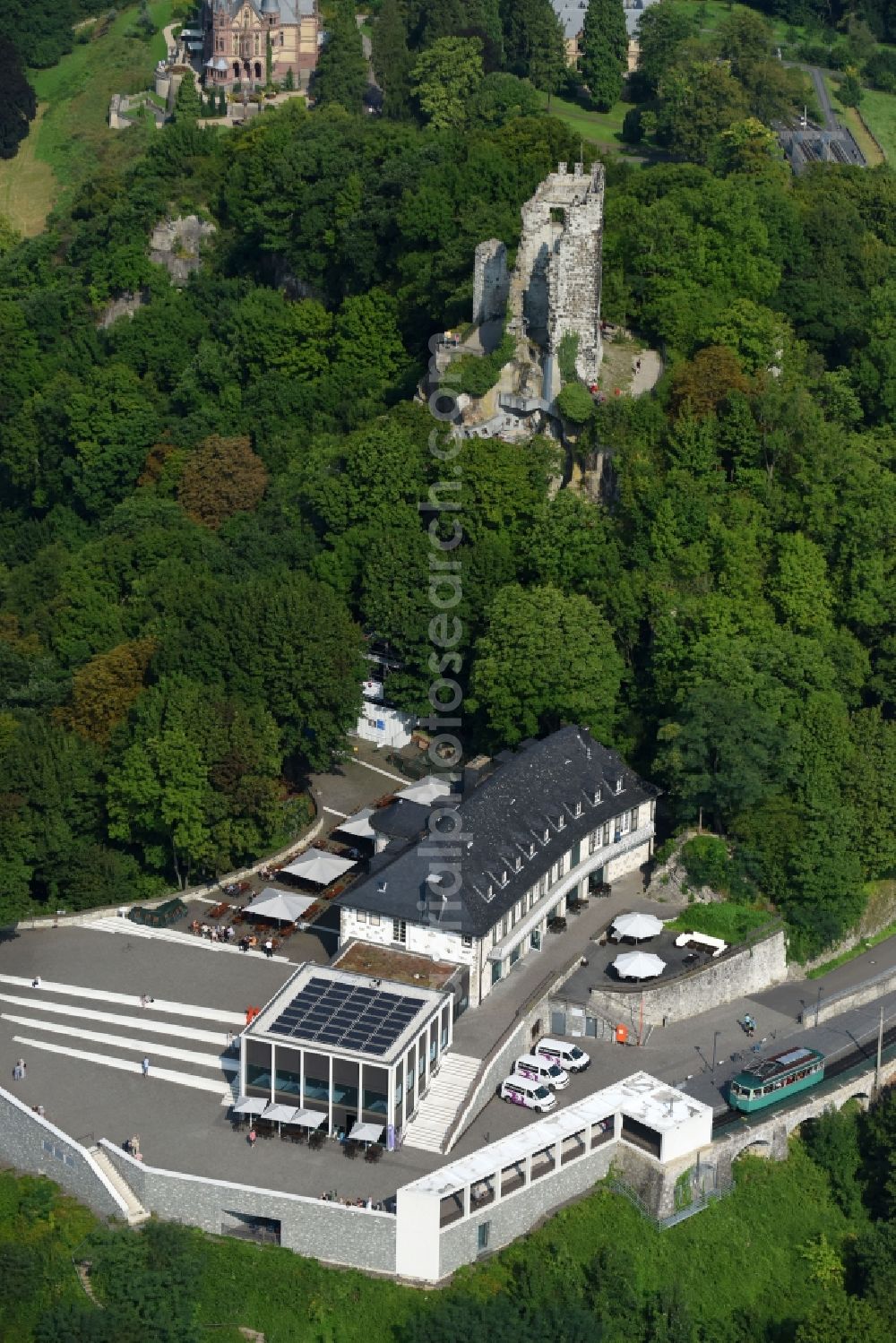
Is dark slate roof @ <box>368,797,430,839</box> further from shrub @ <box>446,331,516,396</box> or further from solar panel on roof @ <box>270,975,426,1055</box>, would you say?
shrub @ <box>446,331,516,396</box>

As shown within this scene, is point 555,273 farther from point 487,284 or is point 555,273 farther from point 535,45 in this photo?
point 535,45

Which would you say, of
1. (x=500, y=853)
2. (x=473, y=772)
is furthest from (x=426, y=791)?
(x=500, y=853)

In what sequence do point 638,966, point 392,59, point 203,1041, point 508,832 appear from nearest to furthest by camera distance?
point 203,1041
point 638,966
point 508,832
point 392,59

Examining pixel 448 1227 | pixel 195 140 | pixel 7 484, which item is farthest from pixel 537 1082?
pixel 195 140

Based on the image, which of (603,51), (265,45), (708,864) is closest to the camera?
(708,864)

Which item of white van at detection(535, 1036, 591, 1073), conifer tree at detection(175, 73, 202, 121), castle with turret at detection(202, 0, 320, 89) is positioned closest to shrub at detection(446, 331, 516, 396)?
white van at detection(535, 1036, 591, 1073)

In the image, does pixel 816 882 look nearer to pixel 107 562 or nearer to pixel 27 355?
pixel 107 562
